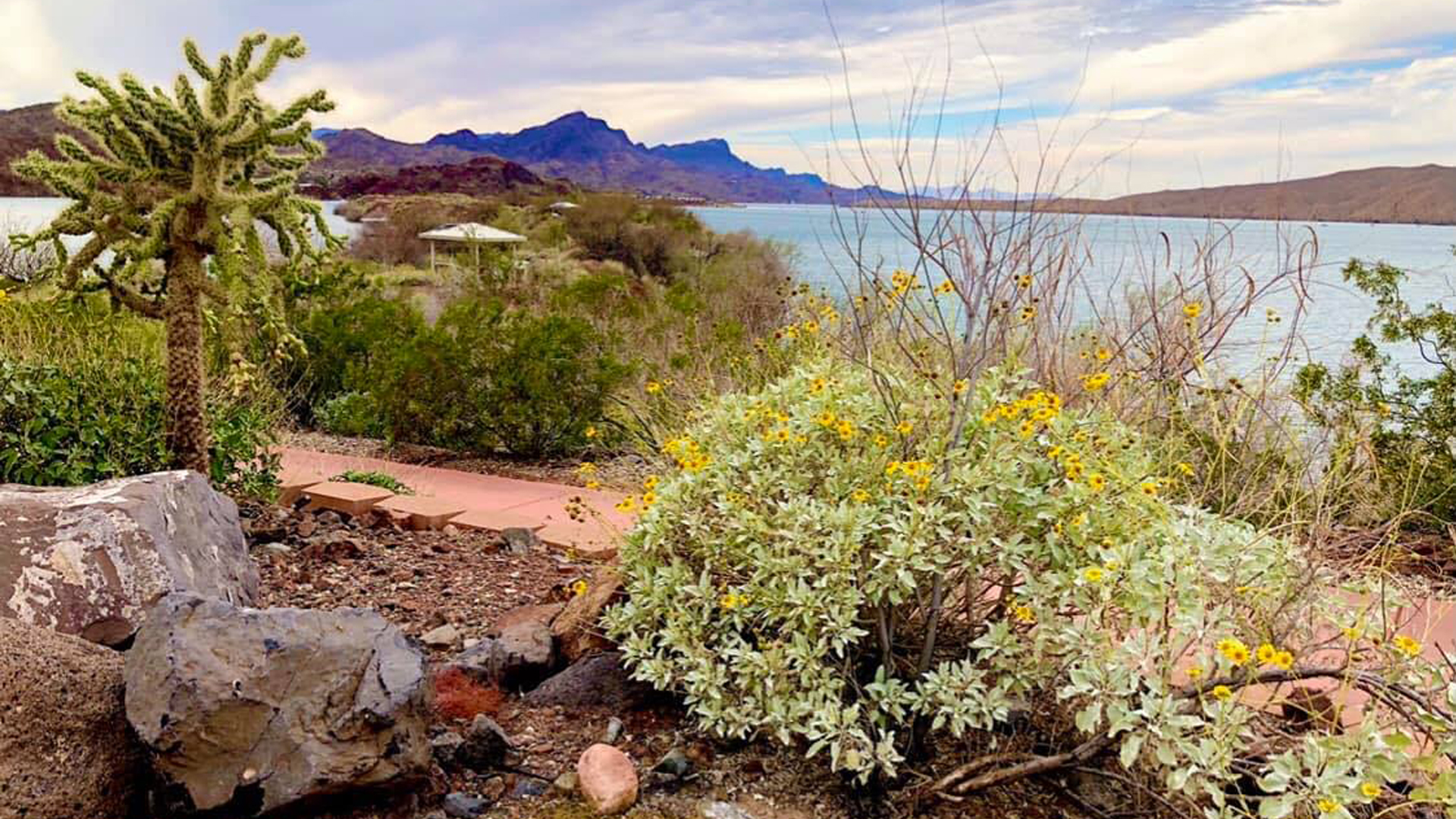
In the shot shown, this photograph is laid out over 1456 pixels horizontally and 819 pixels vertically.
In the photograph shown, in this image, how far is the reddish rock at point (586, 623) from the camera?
3.19m

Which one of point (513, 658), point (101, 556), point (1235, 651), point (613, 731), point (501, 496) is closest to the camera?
point (1235, 651)

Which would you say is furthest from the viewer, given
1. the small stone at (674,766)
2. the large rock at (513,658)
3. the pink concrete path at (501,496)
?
the pink concrete path at (501,496)

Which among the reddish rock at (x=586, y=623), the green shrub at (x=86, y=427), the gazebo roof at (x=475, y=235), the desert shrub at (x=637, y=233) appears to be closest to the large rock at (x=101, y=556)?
the green shrub at (x=86, y=427)

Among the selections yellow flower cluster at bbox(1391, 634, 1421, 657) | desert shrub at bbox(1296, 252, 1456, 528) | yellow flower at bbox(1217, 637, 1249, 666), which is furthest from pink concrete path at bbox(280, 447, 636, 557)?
desert shrub at bbox(1296, 252, 1456, 528)

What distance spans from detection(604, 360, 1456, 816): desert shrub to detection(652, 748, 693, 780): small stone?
148mm

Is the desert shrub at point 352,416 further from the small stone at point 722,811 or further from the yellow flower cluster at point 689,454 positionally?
the small stone at point 722,811

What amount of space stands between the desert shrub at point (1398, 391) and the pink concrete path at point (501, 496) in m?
3.74

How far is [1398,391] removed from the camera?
6.23 meters

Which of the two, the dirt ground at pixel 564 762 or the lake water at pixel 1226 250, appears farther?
the lake water at pixel 1226 250

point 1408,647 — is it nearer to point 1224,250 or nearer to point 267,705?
point 267,705

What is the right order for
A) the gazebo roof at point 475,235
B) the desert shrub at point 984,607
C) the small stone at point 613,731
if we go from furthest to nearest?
the gazebo roof at point 475,235
the small stone at point 613,731
the desert shrub at point 984,607

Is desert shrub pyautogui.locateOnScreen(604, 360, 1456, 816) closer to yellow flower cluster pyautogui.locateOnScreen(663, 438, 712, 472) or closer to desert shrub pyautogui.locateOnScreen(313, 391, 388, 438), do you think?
yellow flower cluster pyautogui.locateOnScreen(663, 438, 712, 472)

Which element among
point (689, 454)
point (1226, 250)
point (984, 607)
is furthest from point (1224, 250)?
point (689, 454)

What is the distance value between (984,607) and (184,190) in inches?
131
